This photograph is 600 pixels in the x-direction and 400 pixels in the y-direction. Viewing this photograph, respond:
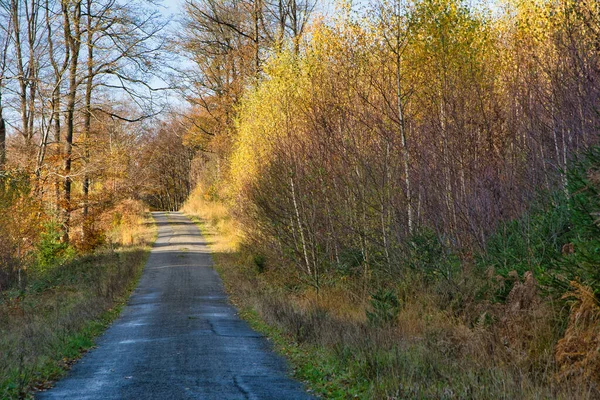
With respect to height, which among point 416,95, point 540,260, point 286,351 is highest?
point 416,95

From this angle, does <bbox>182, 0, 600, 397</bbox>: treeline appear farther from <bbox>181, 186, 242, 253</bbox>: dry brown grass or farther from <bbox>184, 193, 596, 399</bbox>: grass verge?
<bbox>181, 186, 242, 253</bbox>: dry brown grass

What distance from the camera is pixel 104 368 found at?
1056 cm

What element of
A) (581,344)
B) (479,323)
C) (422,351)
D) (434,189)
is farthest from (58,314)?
(581,344)

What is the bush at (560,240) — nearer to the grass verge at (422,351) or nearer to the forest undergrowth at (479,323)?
the forest undergrowth at (479,323)

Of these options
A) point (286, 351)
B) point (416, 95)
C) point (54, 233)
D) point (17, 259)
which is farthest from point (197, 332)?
point (54, 233)

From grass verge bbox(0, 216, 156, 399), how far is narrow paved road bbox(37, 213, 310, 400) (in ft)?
1.03

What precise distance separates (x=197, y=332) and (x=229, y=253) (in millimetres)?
18946

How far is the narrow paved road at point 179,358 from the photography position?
8.74 meters

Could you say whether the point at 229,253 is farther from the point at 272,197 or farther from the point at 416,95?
the point at 416,95

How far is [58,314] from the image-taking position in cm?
1692

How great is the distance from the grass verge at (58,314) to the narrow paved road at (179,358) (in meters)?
0.32

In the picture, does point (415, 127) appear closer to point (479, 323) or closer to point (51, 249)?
point (479, 323)

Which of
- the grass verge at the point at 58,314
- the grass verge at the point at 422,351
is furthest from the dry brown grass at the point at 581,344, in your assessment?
the grass verge at the point at 58,314

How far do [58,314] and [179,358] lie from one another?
697cm
